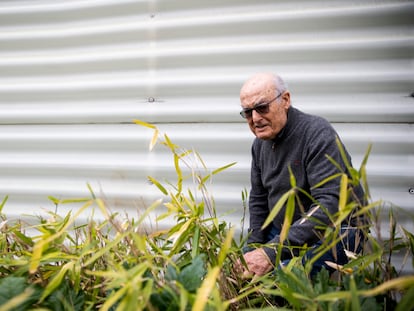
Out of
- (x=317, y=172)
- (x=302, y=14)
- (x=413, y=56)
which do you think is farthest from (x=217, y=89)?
(x=413, y=56)

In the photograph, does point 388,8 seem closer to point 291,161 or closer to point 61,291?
point 291,161

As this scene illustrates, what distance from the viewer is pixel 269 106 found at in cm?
158

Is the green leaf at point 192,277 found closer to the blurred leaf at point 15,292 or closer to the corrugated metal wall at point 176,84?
the blurred leaf at point 15,292

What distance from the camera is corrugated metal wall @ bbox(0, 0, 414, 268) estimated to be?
201cm

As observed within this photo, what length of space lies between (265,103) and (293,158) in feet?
0.98

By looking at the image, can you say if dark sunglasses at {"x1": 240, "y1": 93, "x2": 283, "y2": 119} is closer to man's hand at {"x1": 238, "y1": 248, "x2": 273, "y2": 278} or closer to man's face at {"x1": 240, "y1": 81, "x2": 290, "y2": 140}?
man's face at {"x1": 240, "y1": 81, "x2": 290, "y2": 140}

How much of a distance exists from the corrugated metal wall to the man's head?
542mm

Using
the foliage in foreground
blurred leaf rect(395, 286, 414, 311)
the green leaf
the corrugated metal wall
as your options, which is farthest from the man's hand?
the corrugated metal wall

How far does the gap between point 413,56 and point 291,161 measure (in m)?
1.07

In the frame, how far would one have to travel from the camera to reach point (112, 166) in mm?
2400

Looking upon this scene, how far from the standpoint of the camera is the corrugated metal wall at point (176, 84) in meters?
2.01

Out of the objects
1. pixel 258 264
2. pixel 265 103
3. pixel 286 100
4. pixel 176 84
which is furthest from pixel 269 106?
pixel 176 84

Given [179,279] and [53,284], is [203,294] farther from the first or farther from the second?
[53,284]

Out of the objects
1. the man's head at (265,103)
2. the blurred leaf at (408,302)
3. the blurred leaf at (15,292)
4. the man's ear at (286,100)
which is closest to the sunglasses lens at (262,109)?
the man's head at (265,103)
